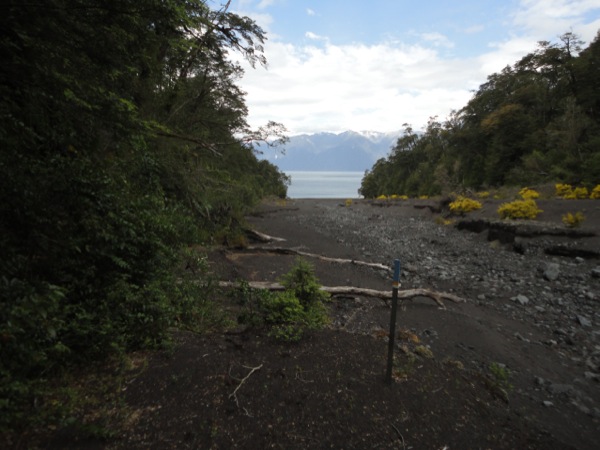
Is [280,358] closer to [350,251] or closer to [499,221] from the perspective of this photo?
[350,251]

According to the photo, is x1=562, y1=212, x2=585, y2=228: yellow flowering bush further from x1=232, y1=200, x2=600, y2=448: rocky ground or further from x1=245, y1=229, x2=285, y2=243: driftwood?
x1=245, y1=229, x2=285, y2=243: driftwood

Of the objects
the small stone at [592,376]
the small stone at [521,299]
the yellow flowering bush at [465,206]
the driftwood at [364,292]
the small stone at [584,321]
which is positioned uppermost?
the yellow flowering bush at [465,206]

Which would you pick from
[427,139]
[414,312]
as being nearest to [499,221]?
[414,312]

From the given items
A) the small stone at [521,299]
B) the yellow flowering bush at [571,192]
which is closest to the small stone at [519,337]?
the small stone at [521,299]

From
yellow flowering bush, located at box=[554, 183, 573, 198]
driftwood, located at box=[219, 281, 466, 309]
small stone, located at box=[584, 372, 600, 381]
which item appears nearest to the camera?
small stone, located at box=[584, 372, 600, 381]

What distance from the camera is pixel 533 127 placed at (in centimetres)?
3044

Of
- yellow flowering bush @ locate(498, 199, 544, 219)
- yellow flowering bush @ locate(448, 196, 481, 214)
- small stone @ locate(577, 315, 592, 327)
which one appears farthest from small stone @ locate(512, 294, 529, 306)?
yellow flowering bush @ locate(448, 196, 481, 214)

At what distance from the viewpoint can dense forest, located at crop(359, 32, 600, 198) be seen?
75.3 ft

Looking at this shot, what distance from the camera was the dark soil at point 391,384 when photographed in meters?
2.71

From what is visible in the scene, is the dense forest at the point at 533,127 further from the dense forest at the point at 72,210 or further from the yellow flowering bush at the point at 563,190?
the dense forest at the point at 72,210

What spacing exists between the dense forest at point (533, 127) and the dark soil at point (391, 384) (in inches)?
692

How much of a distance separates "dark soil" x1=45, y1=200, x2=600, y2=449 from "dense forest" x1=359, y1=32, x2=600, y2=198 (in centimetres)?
1757

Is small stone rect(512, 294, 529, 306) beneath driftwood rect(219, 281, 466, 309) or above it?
beneath

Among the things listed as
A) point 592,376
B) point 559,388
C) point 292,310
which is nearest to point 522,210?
point 592,376
